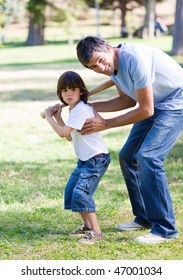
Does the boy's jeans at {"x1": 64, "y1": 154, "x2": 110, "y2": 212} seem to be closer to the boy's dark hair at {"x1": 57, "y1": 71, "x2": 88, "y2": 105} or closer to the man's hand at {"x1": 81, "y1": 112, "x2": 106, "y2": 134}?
the man's hand at {"x1": 81, "y1": 112, "x2": 106, "y2": 134}

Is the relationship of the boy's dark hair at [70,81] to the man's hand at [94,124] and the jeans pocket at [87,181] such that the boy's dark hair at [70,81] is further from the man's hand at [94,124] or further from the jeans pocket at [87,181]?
the jeans pocket at [87,181]

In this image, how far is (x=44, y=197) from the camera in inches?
255

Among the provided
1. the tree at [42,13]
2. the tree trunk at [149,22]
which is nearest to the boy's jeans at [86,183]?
the tree at [42,13]

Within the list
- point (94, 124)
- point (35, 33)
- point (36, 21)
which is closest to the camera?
point (94, 124)

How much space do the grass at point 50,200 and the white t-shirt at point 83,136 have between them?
66 cm

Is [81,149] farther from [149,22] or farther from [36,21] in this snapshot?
[149,22]

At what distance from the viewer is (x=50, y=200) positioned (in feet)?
20.9

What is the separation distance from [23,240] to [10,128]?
5651 mm

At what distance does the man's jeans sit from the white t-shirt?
0.31 meters

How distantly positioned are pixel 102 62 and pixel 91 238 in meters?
1.29

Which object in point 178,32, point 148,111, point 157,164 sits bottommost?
point 178,32

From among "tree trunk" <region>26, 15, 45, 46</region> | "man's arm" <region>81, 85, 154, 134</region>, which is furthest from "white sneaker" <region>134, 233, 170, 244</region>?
"tree trunk" <region>26, 15, 45, 46</region>

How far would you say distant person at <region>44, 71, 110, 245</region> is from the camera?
5027mm

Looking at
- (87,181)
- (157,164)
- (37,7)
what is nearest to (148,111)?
(157,164)
